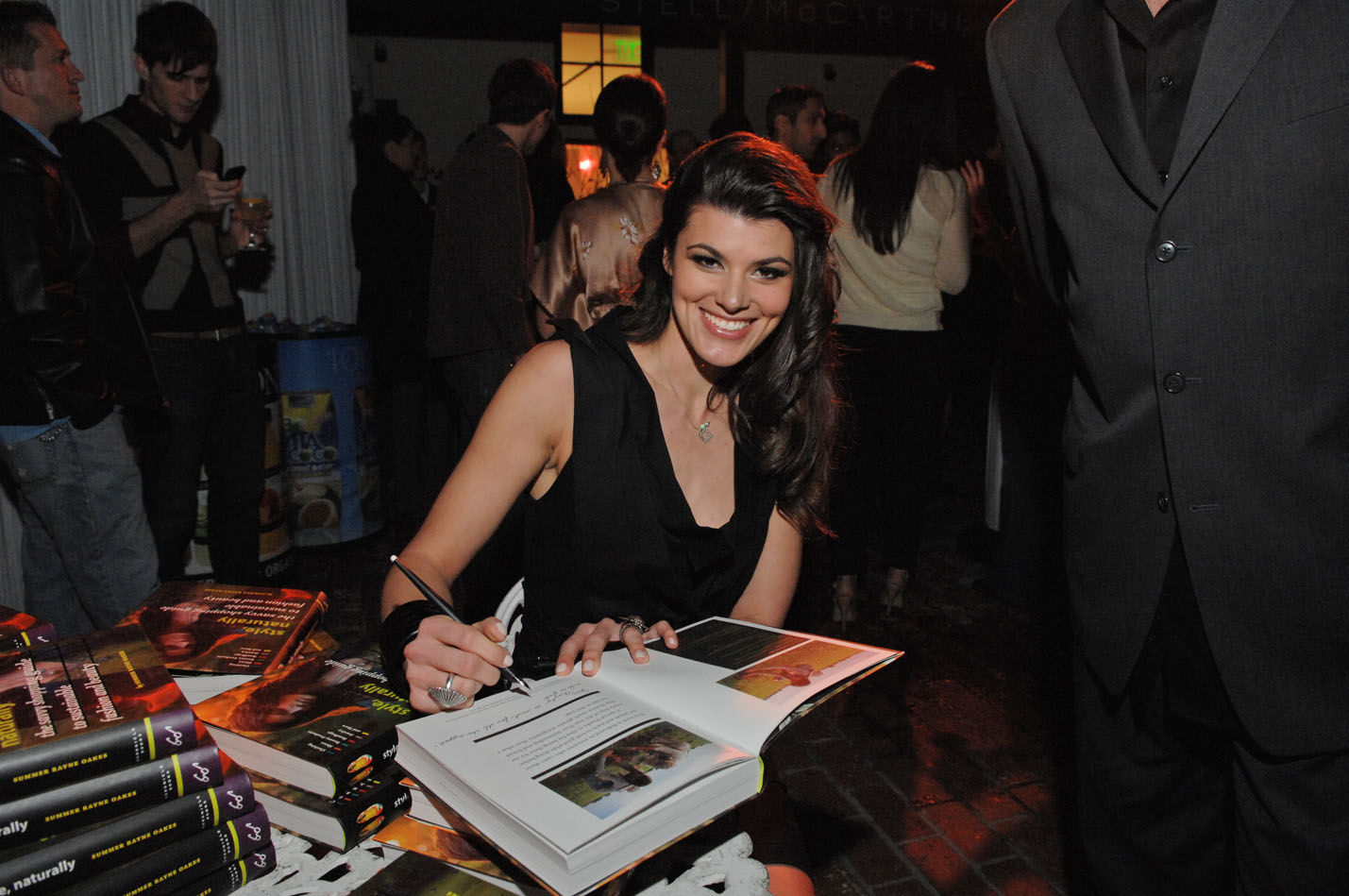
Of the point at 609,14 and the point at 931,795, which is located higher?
the point at 609,14

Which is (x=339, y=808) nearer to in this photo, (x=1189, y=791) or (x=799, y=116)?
(x=1189, y=791)

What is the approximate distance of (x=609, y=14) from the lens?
10547 mm

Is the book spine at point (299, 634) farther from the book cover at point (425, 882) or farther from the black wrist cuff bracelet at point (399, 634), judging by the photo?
the book cover at point (425, 882)

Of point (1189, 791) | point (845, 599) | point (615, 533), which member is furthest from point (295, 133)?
point (1189, 791)

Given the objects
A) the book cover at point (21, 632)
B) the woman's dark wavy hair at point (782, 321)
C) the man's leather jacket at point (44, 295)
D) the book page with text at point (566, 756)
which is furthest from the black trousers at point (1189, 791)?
the man's leather jacket at point (44, 295)

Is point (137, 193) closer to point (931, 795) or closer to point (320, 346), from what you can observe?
point (320, 346)

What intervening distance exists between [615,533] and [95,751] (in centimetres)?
100

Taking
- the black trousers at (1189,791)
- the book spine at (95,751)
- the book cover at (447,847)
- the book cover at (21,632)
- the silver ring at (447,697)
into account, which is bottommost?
the black trousers at (1189,791)

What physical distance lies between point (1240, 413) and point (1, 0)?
3.56 m

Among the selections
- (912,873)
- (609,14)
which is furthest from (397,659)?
(609,14)

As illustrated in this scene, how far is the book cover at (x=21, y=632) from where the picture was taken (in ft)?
4.06

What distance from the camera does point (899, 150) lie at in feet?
12.2

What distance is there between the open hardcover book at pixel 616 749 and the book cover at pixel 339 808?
104mm

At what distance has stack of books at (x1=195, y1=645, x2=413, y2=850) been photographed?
1102 mm
